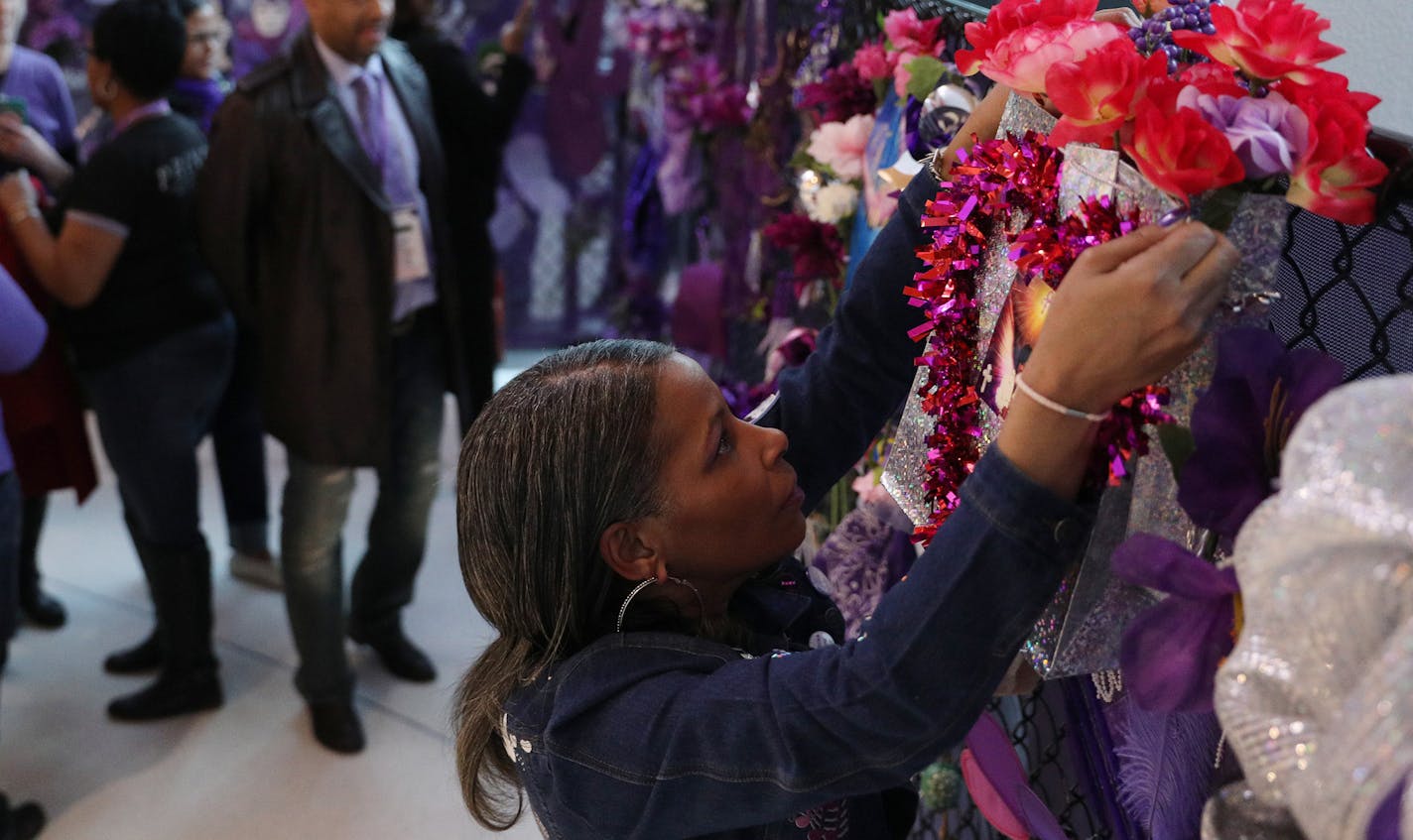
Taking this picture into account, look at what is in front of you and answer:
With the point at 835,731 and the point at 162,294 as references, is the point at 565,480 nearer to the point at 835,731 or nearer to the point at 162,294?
the point at 835,731

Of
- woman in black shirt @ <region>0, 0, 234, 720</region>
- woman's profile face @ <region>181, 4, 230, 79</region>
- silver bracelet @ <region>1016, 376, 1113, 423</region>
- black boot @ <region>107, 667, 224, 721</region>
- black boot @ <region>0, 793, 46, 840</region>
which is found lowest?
black boot @ <region>107, 667, 224, 721</region>

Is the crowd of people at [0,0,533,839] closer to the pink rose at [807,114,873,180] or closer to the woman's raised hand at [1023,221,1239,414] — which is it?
the pink rose at [807,114,873,180]

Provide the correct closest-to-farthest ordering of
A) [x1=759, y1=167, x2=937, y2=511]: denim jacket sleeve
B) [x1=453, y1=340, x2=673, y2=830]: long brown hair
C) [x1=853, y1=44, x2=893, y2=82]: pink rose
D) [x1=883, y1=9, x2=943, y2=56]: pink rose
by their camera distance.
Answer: [x1=453, y1=340, x2=673, y2=830]: long brown hair
[x1=759, y1=167, x2=937, y2=511]: denim jacket sleeve
[x1=883, y1=9, x2=943, y2=56]: pink rose
[x1=853, y1=44, x2=893, y2=82]: pink rose

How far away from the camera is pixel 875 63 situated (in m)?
1.83

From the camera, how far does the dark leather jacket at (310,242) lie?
269 centimetres

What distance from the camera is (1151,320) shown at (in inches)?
29.7

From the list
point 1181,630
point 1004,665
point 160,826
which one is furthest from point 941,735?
point 160,826

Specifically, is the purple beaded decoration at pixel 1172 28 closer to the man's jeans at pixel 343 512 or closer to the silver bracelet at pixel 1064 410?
the silver bracelet at pixel 1064 410

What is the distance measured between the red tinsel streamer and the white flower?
2.46ft

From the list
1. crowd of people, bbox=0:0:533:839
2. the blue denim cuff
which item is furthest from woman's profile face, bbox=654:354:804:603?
crowd of people, bbox=0:0:533:839

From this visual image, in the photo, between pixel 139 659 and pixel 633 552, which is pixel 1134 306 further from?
pixel 139 659

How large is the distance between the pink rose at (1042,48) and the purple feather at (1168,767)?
1.45 ft

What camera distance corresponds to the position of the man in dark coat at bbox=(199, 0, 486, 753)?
270 cm

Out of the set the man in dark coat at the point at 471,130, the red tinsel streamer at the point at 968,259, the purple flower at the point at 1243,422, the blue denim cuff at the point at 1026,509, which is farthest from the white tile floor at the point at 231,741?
the purple flower at the point at 1243,422
